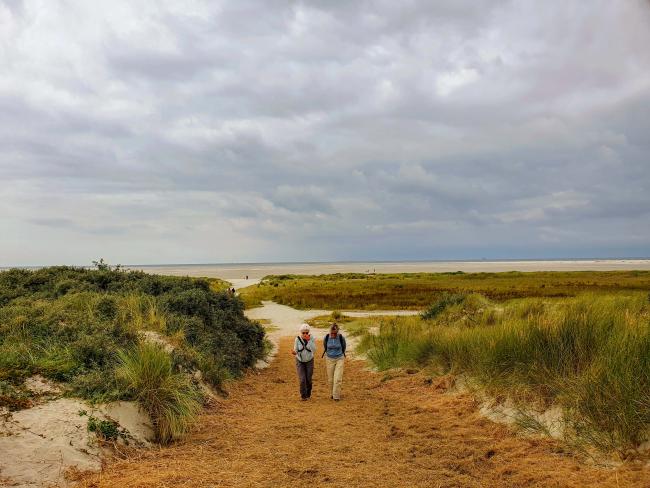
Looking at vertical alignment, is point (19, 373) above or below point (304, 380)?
above

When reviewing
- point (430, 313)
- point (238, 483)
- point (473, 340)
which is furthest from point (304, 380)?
point (430, 313)

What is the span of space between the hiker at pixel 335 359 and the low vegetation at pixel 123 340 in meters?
2.78

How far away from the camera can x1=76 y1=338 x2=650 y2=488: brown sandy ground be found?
6195 mm

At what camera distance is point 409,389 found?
12695mm

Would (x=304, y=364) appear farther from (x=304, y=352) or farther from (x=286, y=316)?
(x=286, y=316)

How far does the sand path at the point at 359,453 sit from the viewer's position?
244 inches

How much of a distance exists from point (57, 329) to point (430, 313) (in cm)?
1831

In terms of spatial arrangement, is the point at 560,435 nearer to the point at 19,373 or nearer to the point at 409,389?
the point at 409,389

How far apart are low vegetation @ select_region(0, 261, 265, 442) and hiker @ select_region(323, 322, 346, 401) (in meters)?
2.78

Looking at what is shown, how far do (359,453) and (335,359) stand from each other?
4.86 metres

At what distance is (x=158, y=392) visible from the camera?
28.2 ft

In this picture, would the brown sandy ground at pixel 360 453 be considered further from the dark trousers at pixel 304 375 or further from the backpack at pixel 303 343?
the backpack at pixel 303 343

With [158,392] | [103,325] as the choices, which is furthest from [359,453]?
[103,325]

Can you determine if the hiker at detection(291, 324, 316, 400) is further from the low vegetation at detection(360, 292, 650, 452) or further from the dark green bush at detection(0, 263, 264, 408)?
the low vegetation at detection(360, 292, 650, 452)
